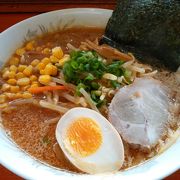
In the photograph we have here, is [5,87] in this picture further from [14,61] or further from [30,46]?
[30,46]

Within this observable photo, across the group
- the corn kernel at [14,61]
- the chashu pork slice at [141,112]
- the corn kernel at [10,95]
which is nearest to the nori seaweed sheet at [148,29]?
the chashu pork slice at [141,112]

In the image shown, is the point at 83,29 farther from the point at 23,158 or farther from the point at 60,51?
the point at 23,158

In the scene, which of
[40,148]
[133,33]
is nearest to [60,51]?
[133,33]

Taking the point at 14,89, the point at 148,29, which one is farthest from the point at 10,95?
the point at 148,29

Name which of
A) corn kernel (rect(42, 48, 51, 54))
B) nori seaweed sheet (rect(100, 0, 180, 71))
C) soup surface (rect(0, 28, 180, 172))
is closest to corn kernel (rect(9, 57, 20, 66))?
soup surface (rect(0, 28, 180, 172))

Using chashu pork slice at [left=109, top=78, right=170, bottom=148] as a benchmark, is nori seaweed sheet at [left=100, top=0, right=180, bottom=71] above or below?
above

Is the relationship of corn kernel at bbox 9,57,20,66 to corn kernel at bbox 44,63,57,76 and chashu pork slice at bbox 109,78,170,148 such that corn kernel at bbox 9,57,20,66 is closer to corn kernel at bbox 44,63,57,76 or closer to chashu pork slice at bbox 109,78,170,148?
corn kernel at bbox 44,63,57,76

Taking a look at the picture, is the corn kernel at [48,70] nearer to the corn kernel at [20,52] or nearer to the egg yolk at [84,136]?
the corn kernel at [20,52]
